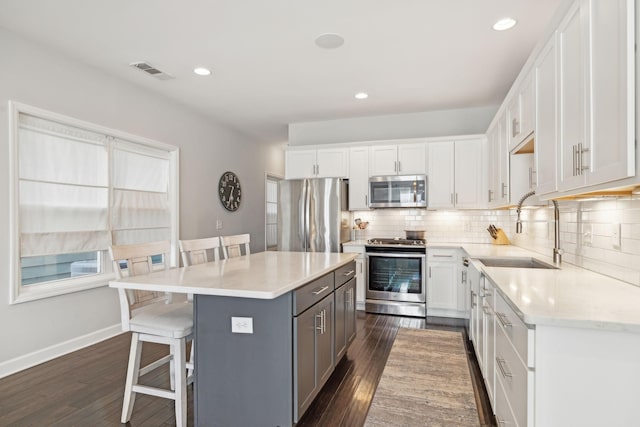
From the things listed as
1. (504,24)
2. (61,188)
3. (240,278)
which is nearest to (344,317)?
(240,278)

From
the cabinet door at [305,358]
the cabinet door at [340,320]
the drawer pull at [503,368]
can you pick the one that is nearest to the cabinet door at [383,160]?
the cabinet door at [340,320]

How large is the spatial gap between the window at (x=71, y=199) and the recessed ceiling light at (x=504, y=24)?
3.71 meters

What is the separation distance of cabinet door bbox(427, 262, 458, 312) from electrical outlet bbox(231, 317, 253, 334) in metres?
3.04

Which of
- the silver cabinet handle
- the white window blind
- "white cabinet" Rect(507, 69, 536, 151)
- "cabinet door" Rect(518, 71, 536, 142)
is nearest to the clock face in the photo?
the white window blind

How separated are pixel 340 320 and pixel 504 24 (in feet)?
8.65

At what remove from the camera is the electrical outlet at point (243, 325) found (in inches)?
75.4

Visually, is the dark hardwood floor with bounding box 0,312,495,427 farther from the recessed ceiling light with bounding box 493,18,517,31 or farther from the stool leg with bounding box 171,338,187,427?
the recessed ceiling light with bounding box 493,18,517,31

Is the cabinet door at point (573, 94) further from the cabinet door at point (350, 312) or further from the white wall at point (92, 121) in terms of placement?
the white wall at point (92, 121)

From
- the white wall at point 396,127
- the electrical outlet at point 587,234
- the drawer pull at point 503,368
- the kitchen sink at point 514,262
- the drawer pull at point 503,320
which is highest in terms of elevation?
the white wall at point 396,127

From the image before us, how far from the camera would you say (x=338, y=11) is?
8.38 ft

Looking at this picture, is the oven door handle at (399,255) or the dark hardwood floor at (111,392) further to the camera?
the oven door handle at (399,255)

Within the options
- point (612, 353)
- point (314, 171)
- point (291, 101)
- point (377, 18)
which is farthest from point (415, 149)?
point (612, 353)

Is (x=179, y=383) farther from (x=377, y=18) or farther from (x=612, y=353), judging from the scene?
(x=377, y=18)

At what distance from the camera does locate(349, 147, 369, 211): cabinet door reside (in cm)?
500
